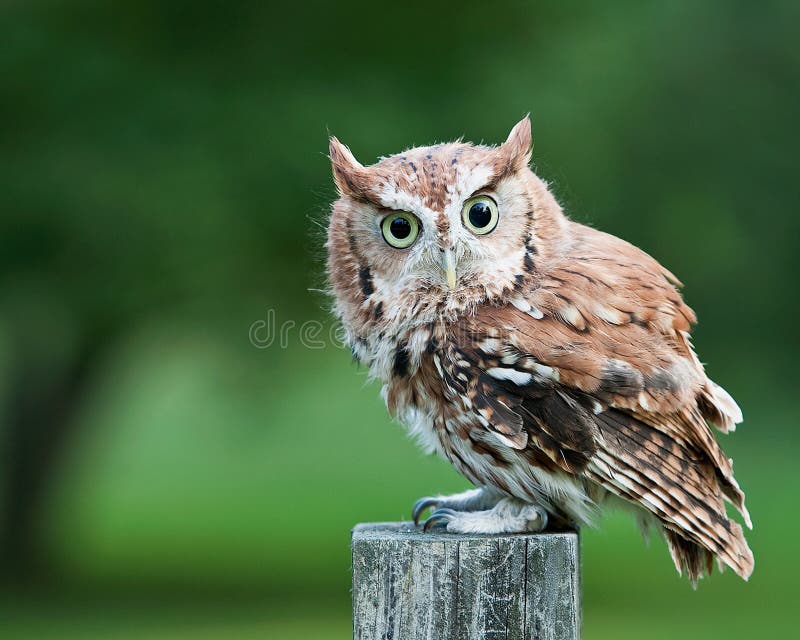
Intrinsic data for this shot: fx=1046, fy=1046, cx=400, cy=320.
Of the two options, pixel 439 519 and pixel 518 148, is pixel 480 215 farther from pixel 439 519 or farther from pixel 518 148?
pixel 439 519

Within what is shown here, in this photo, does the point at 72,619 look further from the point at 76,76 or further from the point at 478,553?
the point at 478,553

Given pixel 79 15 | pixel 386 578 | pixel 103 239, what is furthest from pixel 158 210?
pixel 386 578

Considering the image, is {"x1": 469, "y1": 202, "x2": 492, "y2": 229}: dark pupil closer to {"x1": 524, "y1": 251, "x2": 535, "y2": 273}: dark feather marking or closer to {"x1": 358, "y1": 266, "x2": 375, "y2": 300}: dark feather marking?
{"x1": 524, "y1": 251, "x2": 535, "y2": 273}: dark feather marking

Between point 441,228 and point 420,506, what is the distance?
909mm

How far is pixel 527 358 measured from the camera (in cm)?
309

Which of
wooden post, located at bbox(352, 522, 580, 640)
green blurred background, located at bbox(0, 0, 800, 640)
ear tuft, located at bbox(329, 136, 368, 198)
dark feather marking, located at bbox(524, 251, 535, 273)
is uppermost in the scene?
green blurred background, located at bbox(0, 0, 800, 640)

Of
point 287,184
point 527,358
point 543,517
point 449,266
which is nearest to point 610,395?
point 527,358

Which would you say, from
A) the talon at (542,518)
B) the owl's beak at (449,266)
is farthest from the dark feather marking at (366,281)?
the talon at (542,518)

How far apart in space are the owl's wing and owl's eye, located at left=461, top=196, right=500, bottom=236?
24 centimetres

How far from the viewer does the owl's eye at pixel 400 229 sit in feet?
10.6

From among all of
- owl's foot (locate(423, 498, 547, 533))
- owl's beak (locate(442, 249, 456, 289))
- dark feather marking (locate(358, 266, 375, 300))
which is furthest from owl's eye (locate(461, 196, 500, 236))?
owl's foot (locate(423, 498, 547, 533))

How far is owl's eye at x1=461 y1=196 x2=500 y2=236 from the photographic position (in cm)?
319

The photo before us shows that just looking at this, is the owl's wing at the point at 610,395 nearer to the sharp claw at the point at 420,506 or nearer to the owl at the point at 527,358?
the owl at the point at 527,358

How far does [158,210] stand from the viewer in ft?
24.3
